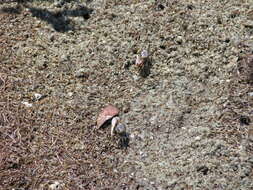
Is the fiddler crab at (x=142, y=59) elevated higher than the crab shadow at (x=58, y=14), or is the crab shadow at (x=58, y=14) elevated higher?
the crab shadow at (x=58, y=14)

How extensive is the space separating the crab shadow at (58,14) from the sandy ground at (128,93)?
0.01 metres

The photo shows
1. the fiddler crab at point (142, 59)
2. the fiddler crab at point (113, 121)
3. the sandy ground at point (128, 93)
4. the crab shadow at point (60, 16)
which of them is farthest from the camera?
the crab shadow at point (60, 16)

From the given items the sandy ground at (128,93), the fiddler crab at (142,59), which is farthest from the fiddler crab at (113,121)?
the fiddler crab at (142,59)

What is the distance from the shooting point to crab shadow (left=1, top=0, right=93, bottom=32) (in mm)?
4250

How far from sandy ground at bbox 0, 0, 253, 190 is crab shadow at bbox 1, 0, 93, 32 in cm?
1

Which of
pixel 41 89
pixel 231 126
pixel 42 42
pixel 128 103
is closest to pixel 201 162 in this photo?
pixel 231 126

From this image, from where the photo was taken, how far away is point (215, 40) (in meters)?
3.97

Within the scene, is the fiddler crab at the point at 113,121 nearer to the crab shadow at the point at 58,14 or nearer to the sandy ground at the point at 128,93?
the sandy ground at the point at 128,93

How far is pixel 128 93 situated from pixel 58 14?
3.80 feet

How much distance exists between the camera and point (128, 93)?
12.2 ft

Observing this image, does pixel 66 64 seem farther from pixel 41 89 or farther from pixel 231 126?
pixel 231 126

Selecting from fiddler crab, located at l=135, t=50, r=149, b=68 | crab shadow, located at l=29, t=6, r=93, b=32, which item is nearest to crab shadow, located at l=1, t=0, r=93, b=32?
crab shadow, located at l=29, t=6, r=93, b=32

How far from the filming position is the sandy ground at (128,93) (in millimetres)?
3242

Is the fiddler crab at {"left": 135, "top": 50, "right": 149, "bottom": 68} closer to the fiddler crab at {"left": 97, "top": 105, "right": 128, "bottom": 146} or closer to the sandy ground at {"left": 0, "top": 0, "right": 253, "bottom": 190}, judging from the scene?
the sandy ground at {"left": 0, "top": 0, "right": 253, "bottom": 190}
